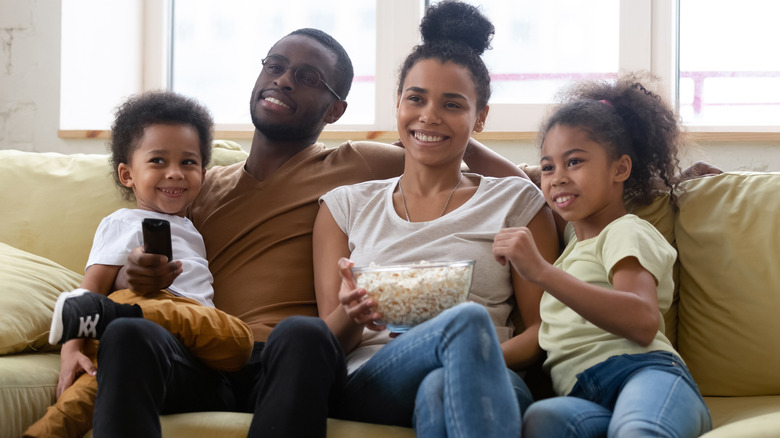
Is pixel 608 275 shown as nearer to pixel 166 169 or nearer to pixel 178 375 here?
pixel 178 375

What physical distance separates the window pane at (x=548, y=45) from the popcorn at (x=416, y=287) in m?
1.78

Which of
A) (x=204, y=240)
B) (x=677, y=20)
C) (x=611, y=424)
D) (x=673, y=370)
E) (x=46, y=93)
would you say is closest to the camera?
(x=611, y=424)

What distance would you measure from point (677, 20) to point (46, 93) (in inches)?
97.9

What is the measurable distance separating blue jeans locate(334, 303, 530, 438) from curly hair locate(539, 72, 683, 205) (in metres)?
0.57

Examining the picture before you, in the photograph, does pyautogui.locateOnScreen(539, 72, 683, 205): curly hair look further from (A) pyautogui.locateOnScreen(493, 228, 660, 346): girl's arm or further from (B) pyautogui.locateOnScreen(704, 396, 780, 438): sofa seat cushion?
(B) pyautogui.locateOnScreen(704, 396, 780, 438): sofa seat cushion

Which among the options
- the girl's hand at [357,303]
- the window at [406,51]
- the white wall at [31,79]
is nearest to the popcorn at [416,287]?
the girl's hand at [357,303]

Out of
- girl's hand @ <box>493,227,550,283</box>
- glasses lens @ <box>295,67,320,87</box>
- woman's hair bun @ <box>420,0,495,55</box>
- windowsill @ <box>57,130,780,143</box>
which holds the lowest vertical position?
girl's hand @ <box>493,227,550,283</box>

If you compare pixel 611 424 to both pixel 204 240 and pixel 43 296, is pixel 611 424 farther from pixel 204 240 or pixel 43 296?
pixel 43 296

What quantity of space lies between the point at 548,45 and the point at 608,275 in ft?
6.01

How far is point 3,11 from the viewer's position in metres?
3.19

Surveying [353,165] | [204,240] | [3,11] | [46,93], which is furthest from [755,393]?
[3,11]

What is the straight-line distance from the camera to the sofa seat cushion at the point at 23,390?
1.50 metres

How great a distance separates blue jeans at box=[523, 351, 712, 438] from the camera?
4.10ft

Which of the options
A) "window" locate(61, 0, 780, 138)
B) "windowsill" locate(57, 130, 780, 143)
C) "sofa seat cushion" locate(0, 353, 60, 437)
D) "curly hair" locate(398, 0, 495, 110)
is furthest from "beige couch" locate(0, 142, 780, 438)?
"window" locate(61, 0, 780, 138)
